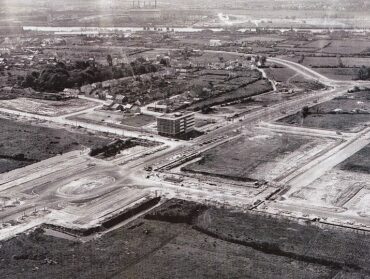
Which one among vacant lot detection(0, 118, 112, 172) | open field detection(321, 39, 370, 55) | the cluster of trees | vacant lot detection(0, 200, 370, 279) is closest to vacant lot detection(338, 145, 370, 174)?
vacant lot detection(0, 200, 370, 279)

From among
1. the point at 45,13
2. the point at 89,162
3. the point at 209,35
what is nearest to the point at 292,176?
the point at 89,162

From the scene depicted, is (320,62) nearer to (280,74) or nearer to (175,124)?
(280,74)

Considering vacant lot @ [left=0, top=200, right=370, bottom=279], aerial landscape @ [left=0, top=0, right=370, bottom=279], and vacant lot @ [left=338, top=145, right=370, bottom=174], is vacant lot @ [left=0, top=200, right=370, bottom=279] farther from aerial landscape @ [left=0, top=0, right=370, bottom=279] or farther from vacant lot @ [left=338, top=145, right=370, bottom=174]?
vacant lot @ [left=338, top=145, right=370, bottom=174]

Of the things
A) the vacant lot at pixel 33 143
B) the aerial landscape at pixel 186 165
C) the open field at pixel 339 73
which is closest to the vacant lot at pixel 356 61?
the aerial landscape at pixel 186 165

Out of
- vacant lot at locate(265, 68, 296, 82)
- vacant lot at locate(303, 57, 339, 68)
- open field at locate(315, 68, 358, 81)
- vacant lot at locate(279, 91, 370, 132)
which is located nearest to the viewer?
vacant lot at locate(279, 91, 370, 132)

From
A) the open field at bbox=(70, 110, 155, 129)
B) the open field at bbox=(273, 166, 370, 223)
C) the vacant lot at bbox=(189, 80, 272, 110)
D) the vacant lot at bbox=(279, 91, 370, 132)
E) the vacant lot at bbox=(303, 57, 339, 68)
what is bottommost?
the open field at bbox=(273, 166, 370, 223)

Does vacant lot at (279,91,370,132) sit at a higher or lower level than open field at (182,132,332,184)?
higher
